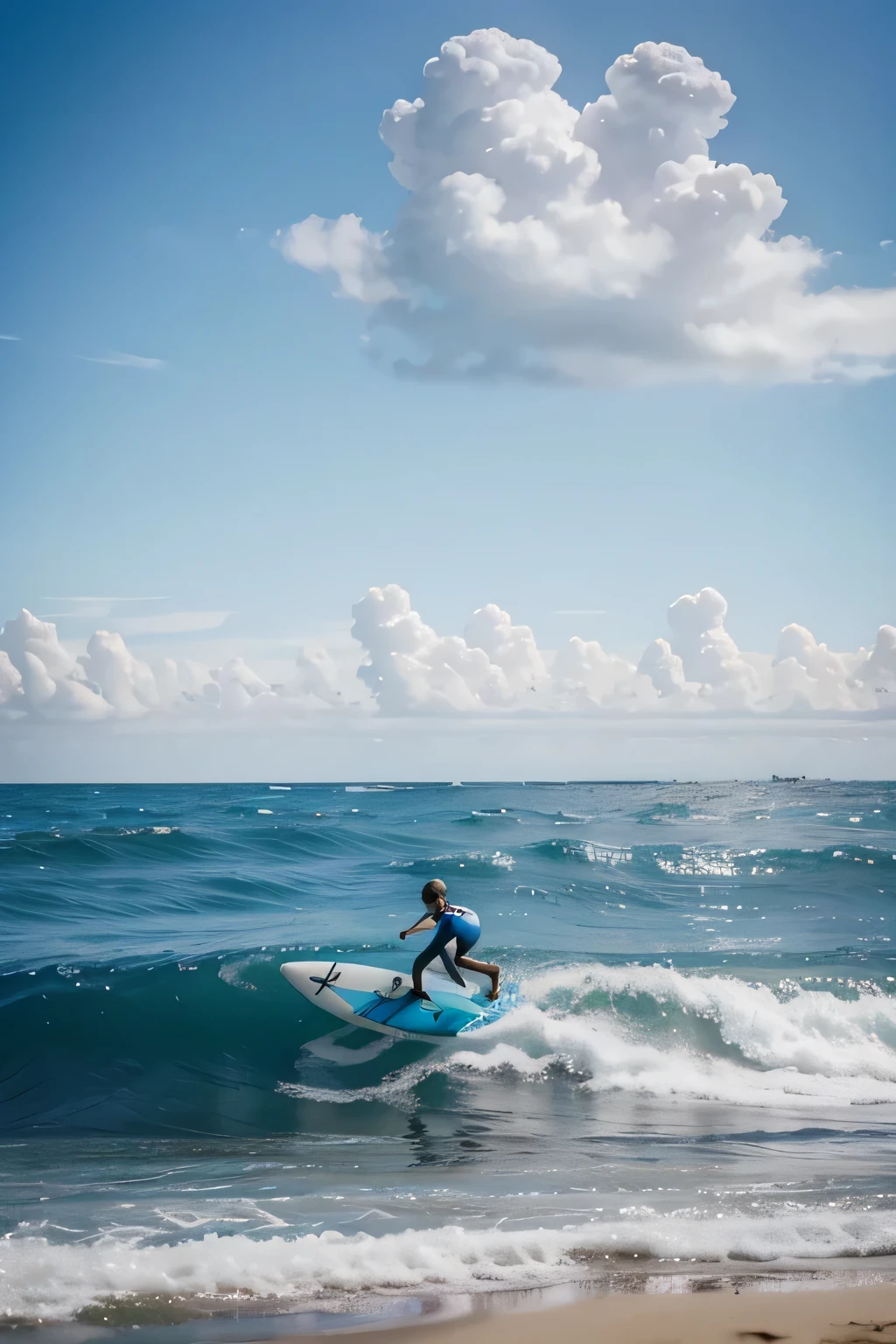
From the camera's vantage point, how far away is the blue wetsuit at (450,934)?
34.4 feet

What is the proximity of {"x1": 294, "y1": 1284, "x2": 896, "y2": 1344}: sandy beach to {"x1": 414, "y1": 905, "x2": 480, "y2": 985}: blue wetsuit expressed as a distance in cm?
555

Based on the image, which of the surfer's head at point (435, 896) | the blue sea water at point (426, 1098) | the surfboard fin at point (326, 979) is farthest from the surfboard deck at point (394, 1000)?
the surfer's head at point (435, 896)

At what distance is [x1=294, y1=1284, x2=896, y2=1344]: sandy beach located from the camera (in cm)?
455

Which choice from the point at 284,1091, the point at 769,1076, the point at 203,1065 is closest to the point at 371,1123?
the point at 284,1091

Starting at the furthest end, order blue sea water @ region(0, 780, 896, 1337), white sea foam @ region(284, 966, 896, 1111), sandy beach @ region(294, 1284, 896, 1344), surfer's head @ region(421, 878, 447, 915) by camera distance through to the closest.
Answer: surfer's head @ region(421, 878, 447, 915)
white sea foam @ region(284, 966, 896, 1111)
blue sea water @ region(0, 780, 896, 1337)
sandy beach @ region(294, 1284, 896, 1344)

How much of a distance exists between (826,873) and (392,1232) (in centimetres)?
2098

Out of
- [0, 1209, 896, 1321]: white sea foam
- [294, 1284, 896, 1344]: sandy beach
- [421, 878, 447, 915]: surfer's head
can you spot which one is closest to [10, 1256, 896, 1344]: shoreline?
[294, 1284, 896, 1344]: sandy beach

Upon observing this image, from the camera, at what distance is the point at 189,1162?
25.6ft

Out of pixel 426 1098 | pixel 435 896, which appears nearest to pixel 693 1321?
pixel 426 1098

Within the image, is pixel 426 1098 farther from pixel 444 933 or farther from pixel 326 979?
pixel 326 979

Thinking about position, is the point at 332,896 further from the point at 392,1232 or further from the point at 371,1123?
the point at 392,1232

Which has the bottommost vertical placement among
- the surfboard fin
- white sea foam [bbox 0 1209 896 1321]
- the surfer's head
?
white sea foam [bbox 0 1209 896 1321]

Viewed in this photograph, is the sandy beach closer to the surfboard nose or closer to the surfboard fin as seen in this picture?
the surfboard fin

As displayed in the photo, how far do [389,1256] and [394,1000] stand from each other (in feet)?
17.2
